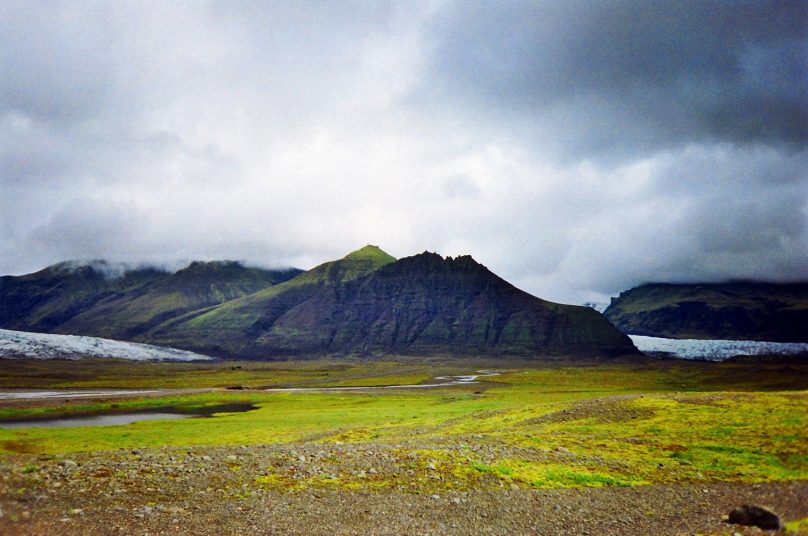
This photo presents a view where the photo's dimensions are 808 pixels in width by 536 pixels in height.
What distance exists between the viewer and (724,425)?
35688 millimetres

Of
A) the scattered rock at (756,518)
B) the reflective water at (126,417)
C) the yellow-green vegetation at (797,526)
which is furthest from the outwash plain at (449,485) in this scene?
the reflective water at (126,417)

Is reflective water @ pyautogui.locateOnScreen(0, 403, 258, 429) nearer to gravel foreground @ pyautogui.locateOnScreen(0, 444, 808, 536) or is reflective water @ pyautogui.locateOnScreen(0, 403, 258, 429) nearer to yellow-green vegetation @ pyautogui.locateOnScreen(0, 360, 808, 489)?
yellow-green vegetation @ pyautogui.locateOnScreen(0, 360, 808, 489)

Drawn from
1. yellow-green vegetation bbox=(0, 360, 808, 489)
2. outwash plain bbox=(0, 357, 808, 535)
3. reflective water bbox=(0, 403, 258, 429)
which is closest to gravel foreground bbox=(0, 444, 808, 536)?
outwash plain bbox=(0, 357, 808, 535)

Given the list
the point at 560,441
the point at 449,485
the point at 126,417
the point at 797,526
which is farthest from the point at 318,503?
the point at 126,417

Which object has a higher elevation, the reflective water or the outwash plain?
the outwash plain

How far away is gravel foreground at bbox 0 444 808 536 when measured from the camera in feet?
50.4

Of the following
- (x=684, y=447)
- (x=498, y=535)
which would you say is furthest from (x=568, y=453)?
(x=498, y=535)

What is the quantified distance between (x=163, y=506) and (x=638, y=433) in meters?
32.3

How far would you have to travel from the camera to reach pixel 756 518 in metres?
14.4

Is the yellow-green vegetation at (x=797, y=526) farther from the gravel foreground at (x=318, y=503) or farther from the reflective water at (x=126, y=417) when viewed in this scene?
the reflective water at (x=126, y=417)

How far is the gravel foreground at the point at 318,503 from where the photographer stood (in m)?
15.4

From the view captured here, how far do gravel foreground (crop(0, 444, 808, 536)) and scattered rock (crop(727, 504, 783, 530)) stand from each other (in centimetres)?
30

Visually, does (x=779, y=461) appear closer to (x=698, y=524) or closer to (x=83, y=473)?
(x=698, y=524)

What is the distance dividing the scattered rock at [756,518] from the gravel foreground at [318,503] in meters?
0.30
